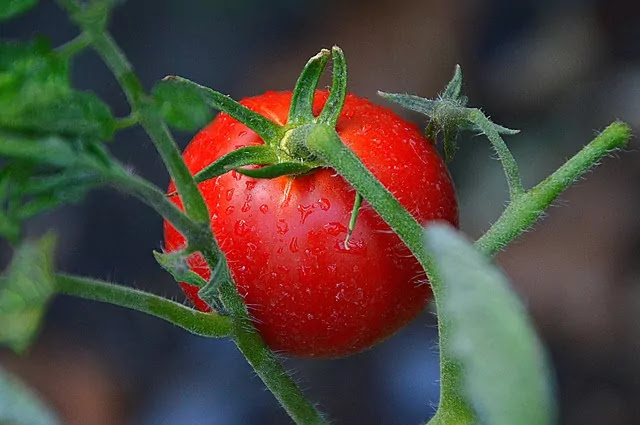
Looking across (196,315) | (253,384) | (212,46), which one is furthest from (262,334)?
(212,46)

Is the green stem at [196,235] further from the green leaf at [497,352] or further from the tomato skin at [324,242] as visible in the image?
the green leaf at [497,352]

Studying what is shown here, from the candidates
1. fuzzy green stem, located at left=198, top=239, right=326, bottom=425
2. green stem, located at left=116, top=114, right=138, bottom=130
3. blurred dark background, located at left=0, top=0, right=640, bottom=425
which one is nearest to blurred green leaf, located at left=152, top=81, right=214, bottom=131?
green stem, located at left=116, top=114, right=138, bottom=130

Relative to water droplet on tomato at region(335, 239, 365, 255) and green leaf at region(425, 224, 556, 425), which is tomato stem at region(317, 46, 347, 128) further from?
green leaf at region(425, 224, 556, 425)

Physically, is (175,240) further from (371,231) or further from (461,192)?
(461,192)

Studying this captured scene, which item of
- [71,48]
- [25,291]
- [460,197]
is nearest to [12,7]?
[71,48]

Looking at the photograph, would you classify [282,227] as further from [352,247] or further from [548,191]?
[548,191]
